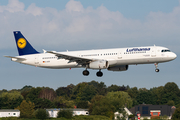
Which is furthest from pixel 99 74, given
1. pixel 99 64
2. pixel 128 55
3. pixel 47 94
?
pixel 47 94

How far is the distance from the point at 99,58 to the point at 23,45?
18783 millimetres

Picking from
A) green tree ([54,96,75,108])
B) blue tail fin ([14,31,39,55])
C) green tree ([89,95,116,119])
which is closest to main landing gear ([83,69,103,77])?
blue tail fin ([14,31,39,55])

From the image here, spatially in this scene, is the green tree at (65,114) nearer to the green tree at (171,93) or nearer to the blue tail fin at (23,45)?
the blue tail fin at (23,45)

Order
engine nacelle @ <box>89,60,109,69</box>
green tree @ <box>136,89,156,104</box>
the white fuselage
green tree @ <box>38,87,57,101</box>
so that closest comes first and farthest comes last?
the white fuselage, engine nacelle @ <box>89,60,109,69</box>, green tree @ <box>38,87,57,101</box>, green tree @ <box>136,89,156,104</box>

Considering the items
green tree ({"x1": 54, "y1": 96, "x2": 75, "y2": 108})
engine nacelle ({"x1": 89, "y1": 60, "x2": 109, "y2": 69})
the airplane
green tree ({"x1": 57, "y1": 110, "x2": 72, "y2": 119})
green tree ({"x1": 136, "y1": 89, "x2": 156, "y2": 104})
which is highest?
the airplane

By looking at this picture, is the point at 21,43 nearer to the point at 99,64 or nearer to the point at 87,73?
the point at 87,73

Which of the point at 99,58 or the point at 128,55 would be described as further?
the point at 99,58

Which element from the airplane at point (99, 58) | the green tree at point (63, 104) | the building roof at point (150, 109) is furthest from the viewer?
the green tree at point (63, 104)

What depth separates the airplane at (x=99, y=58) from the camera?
59.2 m

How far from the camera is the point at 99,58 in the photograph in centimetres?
6206

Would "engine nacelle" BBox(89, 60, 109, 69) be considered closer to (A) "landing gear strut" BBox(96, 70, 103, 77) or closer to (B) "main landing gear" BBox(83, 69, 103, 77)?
(B) "main landing gear" BBox(83, 69, 103, 77)

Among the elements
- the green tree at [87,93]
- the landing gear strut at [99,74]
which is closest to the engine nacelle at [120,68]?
the landing gear strut at [99,74]

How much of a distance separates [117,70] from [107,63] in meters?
6.99

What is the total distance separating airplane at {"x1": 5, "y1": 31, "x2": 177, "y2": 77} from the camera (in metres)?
59.2
